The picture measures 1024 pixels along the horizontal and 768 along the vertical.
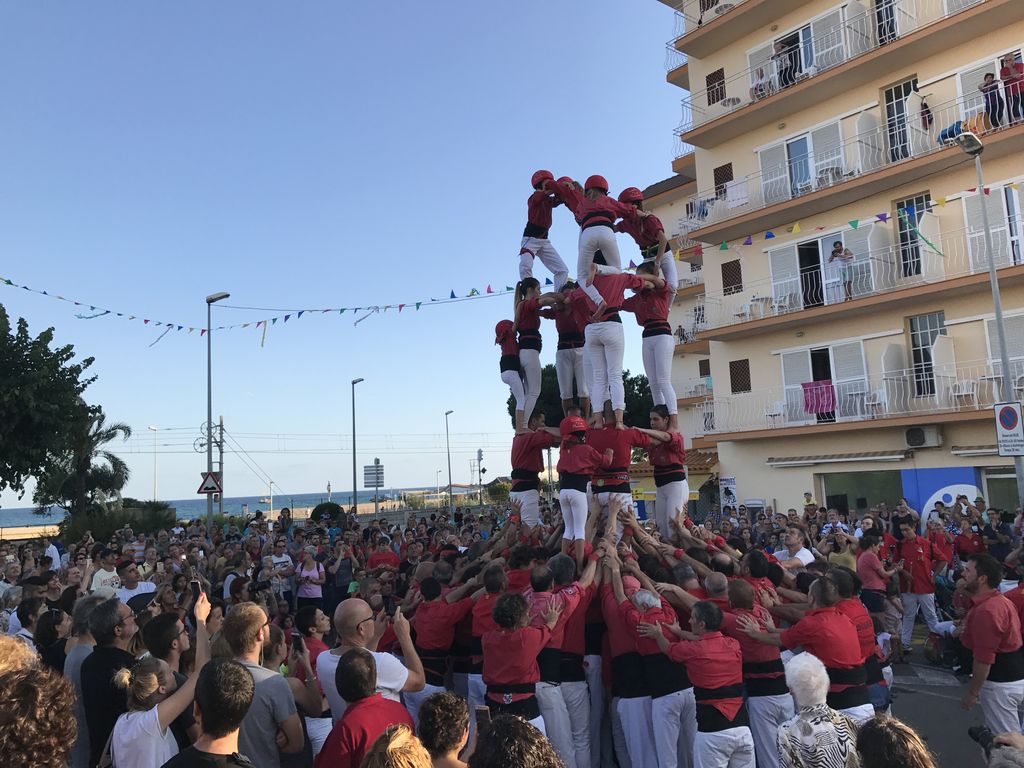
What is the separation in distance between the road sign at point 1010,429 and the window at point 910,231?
33.0 ft

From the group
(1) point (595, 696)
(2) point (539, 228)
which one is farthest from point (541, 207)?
(1) point (595, 696)

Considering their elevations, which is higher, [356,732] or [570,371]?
[570,371]

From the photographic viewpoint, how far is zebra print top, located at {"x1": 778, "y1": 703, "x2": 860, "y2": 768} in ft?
12.4

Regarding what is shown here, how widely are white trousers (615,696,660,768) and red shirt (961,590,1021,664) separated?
2.71 meters

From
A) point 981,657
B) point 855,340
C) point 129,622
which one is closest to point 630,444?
point 981,657

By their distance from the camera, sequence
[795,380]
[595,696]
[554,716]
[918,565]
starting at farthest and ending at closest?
[795,380] → [918,565] → [595,696] → [554,716]

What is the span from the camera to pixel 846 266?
74.6 ft

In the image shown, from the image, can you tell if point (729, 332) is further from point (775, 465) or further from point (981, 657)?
point (981, 657)

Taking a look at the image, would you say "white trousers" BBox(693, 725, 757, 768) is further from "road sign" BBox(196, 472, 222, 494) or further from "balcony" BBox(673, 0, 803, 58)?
"balcony" BBox(673, 0, 803, 58)

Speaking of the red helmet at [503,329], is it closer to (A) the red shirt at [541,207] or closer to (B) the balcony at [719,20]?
(A) the red shirt at [541,207]

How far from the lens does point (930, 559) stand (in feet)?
38.1

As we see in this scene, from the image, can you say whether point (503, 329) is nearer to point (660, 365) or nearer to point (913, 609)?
point (660, 365)

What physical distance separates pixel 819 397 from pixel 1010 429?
35.4 feet

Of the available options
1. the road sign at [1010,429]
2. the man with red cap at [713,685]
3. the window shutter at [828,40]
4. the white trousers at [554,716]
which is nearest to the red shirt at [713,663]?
the man with red cap at [713,685]
